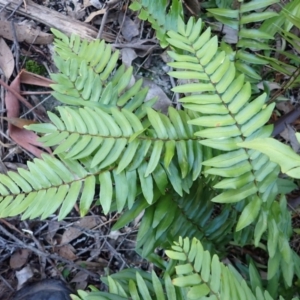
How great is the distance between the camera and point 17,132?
221cm

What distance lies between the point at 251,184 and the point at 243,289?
0.33 m

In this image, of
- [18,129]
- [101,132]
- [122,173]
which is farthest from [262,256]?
[18,129]

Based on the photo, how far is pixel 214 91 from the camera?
4.89 feet

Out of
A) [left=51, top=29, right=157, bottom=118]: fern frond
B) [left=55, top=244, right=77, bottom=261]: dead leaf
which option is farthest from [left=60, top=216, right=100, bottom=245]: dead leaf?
[left=51, top=29, right=157, bottom=118]: fern frond

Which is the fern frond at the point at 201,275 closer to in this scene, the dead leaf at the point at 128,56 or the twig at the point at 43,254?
the twig at the point at 43,254

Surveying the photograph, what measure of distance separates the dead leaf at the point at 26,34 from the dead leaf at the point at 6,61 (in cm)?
6

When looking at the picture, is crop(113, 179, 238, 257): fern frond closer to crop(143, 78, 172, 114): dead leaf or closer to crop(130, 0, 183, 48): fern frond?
crop(143, 78, 172, 114): dead leaf

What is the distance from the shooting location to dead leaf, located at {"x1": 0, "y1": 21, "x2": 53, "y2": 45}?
7.56 ft

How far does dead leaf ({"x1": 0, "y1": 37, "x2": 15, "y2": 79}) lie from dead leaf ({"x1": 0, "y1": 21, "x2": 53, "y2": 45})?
2.2 inches

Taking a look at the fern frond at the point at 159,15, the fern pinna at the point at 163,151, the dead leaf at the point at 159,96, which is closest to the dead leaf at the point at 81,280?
the fern pinna at the point at 163,151

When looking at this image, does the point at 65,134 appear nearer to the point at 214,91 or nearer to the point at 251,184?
the point at 214,91

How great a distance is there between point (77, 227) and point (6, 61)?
2.94 feet

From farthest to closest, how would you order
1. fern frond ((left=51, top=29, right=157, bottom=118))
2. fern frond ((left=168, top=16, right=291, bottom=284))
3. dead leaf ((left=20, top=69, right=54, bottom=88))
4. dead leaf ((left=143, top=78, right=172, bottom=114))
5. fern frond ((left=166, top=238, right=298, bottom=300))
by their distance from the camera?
dead leaf ((left=20, top=69, right=54, bottom=88)), dead leaf ((left=143, top=78, right=172, bottom=114)), fern frond ((left=51, top=29, right=157, bottom=118)), fern frond ((left=168, top=16, right=291, bottom=284)), fern frond ((left=166, top=238, right=298, bottom=300))

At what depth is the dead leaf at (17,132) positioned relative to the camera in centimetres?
220
